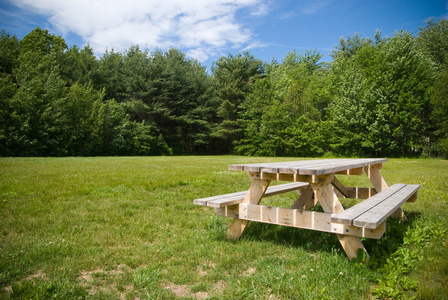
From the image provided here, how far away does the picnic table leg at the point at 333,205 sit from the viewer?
3.03 meters

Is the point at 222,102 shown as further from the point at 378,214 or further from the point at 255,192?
the point at 378,214

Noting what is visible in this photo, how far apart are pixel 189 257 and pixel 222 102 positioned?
37568mm

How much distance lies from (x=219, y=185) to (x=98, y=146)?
80.1ft

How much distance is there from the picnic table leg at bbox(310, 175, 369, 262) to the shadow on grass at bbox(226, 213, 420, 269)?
24cm

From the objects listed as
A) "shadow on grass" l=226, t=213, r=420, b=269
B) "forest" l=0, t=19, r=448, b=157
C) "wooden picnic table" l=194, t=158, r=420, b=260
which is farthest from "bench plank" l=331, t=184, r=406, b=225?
"forest" l=0, t=19, r=448, b=157

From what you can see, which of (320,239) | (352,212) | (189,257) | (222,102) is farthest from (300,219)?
(222,102)

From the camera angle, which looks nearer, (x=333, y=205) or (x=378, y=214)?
(x=378, y=214)

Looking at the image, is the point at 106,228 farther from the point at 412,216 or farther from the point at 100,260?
the point at 412,216

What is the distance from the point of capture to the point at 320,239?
4043mm

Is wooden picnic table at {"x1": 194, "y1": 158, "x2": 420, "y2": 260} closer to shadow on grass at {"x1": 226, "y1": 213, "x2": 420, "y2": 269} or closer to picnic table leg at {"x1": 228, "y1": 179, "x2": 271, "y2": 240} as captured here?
picnic table leg at {"x1": 228, "y1": 179, "x2": 271, "y2": 240}

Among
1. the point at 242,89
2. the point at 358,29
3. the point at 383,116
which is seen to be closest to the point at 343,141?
the point at 383,116

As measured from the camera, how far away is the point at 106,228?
176 inches

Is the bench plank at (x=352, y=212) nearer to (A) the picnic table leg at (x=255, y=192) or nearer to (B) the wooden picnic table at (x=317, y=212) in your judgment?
(B) the wooden picnic table at (x=317, y=212)

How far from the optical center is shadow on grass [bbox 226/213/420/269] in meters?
3.49
